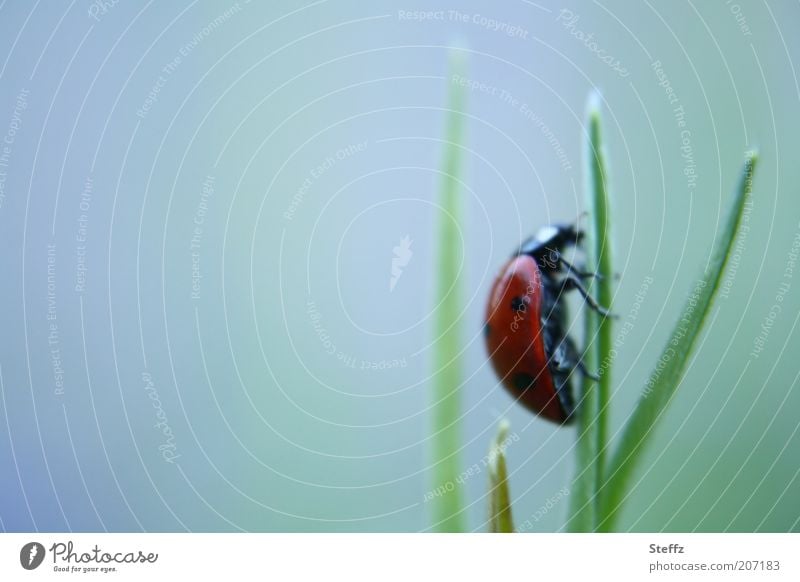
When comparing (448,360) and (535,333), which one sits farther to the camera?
(535,333)

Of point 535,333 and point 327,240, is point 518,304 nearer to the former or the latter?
point 535,333

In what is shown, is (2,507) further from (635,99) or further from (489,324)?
(635,99)

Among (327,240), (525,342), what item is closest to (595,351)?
(525,342)
